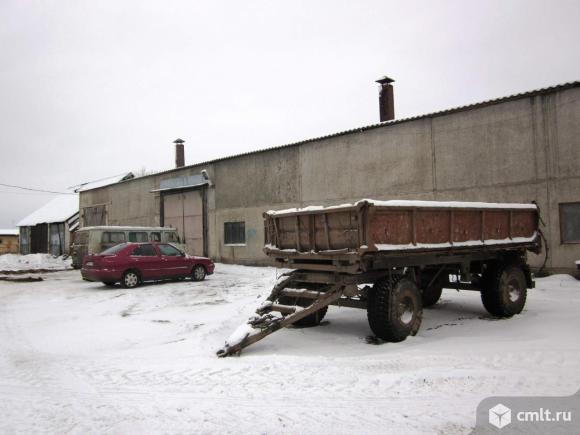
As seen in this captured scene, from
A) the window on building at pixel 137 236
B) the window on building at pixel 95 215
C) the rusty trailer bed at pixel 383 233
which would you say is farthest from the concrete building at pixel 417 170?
the window on building at pixel 95 215

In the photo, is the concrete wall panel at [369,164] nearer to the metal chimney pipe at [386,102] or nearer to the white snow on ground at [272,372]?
the metal chimney pipe at [386,102]

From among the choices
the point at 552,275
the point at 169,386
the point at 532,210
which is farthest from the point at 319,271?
the point at 552,275

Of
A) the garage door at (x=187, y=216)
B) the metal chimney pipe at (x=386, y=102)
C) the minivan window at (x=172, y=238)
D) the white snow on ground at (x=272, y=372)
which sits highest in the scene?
the metal chimney pipe at (x=386, y=102)

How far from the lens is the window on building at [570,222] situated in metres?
11.9

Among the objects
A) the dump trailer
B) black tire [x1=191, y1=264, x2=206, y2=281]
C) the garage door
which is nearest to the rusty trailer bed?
the dump trailer

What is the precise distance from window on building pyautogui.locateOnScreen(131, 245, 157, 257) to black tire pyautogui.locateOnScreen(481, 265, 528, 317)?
9837mm

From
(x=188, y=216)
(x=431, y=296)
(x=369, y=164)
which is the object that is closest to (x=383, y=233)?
(x=431, y=296)

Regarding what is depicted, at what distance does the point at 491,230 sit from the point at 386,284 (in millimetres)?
2945

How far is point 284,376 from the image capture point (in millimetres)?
5172

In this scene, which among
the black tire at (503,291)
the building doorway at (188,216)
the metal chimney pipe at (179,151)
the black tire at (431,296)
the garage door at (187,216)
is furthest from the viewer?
the metal chimney pipe at (179,151)

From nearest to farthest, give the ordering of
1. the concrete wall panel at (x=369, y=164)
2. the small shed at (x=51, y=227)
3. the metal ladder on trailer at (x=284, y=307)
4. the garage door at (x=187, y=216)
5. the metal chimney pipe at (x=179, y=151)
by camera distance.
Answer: the metal ladder on trailer at (x=284, y=307) → the concrete wall panel at (x=369, y=164) → the garage door at (x=187, y=216) → the metal chimney pipe at (x=179, y=151) → the small shed at (x=51, y=227)

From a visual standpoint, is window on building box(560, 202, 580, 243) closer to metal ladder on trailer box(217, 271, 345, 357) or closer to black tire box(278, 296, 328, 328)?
black tire box(278, 296, 328, 328)

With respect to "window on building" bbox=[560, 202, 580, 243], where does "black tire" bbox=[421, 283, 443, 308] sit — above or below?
below

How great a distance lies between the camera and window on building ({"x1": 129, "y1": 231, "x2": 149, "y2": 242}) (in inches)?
702
